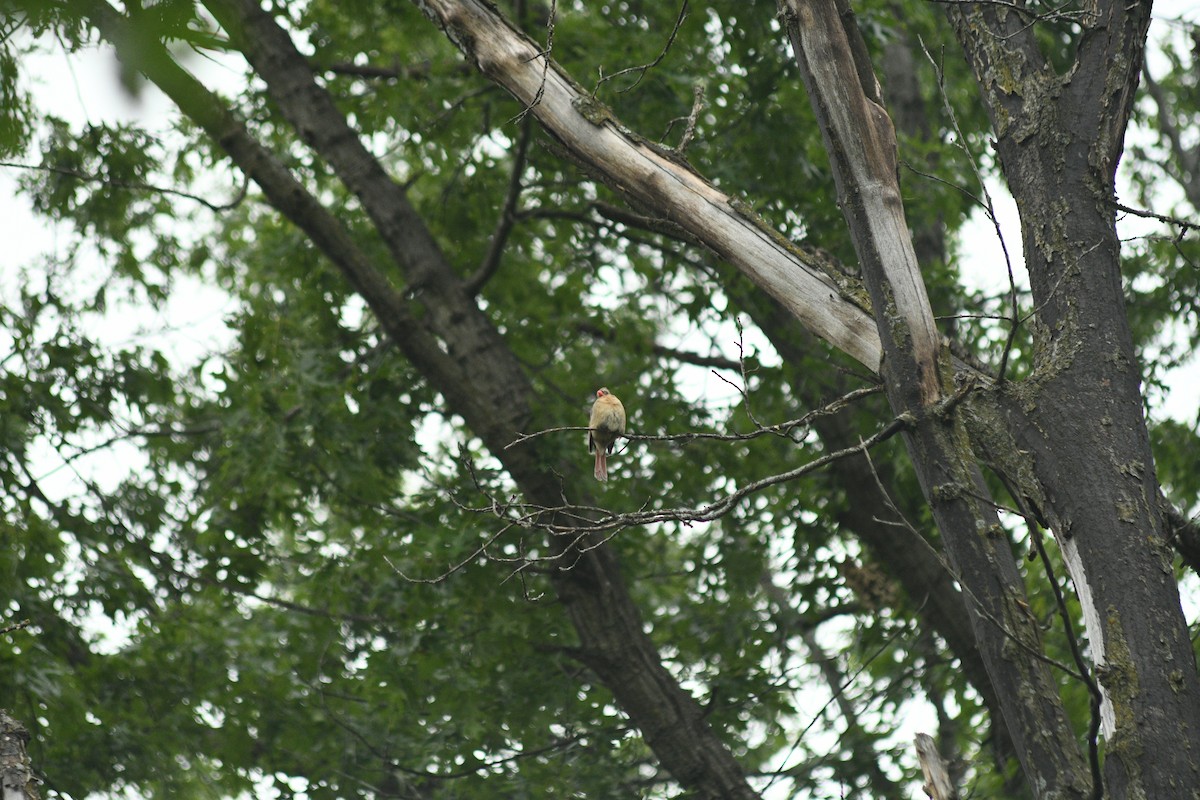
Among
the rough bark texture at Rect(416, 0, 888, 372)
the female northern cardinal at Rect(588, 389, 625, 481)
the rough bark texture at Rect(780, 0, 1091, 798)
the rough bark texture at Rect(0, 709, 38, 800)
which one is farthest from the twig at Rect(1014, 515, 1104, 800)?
the rough bark texture at Rect(0, 709, 38, 800)

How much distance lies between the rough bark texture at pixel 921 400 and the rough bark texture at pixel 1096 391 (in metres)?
0.17

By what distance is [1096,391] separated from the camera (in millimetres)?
3561

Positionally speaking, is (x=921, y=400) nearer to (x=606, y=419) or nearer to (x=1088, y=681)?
(x=1088, y=681)

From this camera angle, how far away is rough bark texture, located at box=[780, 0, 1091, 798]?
3.25 m

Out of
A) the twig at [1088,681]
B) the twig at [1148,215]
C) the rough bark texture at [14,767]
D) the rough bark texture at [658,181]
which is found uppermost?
the rough bark texture at [658,181]

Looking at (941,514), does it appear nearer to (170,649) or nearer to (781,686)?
(781,686)

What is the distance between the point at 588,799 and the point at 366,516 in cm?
231

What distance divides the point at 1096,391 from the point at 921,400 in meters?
0.52

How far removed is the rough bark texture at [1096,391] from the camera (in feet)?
10.3

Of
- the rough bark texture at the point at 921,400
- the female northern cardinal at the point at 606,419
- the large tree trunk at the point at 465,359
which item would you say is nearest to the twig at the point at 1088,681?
the rough bark texture at the point at 921,400

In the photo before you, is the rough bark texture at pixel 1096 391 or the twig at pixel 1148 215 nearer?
the rough bark texture at pixel 1096 391

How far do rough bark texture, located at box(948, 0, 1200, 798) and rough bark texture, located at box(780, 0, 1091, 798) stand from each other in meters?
0.17

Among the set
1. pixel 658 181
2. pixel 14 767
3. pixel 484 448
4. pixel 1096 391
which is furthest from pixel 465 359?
pixel 14 767

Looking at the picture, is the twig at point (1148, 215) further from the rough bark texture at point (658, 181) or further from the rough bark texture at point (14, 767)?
the rough bark texture at point (14, 767)
